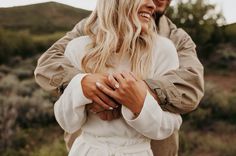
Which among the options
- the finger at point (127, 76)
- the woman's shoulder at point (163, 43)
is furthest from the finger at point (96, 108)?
the woman's shoulder at point (163, 43)

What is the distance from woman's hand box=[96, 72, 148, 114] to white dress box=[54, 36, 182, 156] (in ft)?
0.07

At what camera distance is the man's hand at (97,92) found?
5.71 feet

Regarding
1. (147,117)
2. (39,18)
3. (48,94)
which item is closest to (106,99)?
(147,117)

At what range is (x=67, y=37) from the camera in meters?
2.08

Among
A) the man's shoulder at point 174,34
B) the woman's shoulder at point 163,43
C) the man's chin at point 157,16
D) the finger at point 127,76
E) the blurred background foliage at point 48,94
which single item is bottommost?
the blurred background foliage at point 48,94

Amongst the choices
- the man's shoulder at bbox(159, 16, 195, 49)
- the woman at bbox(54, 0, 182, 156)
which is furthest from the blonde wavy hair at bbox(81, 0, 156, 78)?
the man's shoulder at bbox(159, 16, 195, 49)

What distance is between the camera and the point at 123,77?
5.59 ft

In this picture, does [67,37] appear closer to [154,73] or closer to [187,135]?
[154,73]

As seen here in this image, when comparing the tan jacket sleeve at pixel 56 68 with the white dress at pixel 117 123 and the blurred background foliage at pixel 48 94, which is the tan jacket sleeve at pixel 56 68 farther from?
the blurred background foliage at pixel 48 94

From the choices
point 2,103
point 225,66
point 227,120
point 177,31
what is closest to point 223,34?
point 225,66

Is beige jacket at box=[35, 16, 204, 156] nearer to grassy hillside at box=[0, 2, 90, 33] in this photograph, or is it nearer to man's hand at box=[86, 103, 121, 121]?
man's hand at box=[86, 103, 121, 121]

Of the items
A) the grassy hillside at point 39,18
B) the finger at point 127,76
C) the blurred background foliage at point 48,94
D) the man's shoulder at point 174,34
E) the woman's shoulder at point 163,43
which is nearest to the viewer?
the finger at point 127,76

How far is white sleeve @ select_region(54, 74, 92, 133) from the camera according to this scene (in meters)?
1.77

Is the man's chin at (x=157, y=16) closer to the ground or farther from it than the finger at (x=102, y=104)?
farther from it
